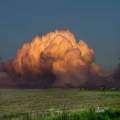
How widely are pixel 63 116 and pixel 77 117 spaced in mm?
1143

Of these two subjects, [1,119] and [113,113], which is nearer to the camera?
[113,113]

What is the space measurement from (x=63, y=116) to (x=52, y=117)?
0.90m

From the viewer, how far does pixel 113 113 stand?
44.5 meters

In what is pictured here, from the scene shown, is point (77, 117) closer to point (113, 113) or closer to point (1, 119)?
point (113, 113)

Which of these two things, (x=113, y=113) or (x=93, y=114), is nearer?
(x=93, y=114)

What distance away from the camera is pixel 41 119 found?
3900 centimetres

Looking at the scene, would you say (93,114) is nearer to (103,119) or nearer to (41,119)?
(103,119)

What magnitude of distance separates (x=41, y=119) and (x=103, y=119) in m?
4.99

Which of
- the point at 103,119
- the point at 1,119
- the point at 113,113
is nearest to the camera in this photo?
the point at 103,119

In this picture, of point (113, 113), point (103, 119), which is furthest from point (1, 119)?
point (103, 119)

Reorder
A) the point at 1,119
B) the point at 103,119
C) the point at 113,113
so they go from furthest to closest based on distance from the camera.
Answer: the point at 1,119 → the point at 113,113 → the point at 103,119

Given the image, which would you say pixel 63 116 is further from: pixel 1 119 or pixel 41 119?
pixel 1 119

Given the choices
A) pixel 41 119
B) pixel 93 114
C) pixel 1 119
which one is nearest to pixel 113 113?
pixel 93 114

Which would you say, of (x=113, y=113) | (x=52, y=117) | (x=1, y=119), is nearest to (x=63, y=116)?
(x=52, y=117)
